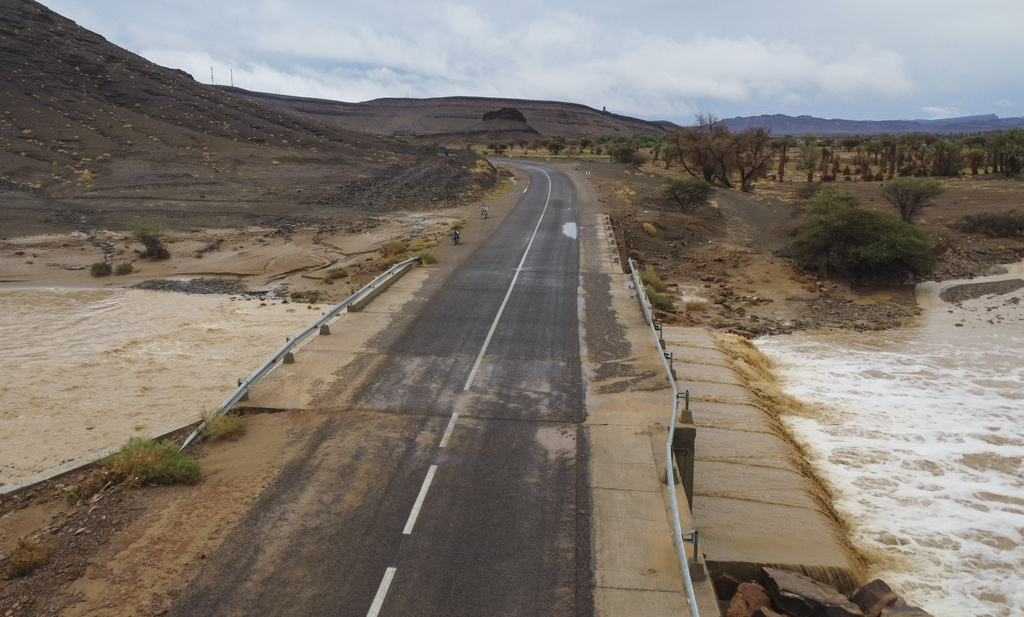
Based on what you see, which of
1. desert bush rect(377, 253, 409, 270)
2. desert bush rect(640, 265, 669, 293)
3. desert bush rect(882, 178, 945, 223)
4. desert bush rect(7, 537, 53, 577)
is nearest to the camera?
desert bush rect(7, 537, 53, 577)

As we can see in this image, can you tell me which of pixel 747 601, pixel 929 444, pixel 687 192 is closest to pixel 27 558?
pixel 747 601

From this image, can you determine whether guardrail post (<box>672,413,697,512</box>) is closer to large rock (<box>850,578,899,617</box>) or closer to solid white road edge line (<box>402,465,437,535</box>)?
large rock (<box>850,578,899,617</box>)

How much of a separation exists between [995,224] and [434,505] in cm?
4642

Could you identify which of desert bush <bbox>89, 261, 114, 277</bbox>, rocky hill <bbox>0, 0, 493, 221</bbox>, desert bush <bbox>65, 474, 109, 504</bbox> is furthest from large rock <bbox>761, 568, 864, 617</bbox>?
rocky hill <bbox>0, 0, 493, 221</bbox>

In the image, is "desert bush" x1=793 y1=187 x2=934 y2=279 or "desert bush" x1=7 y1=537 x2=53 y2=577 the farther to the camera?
"desert bush" x1=793 y1=187 x2=934 y2=279

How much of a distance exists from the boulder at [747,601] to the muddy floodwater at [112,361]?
11605 mm

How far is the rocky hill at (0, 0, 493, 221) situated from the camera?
52.8 metres

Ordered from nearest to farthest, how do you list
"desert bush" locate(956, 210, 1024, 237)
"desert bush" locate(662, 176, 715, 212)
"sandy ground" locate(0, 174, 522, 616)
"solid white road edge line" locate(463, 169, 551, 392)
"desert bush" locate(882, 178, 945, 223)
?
1. "sandy ground" locate(0, 174, 522, 616)
2. "solid white road edge line" locate(463, 169, 551, 392)
3. "desert bush" locate(956, 210, 1024, 237)
4. "desert bush" locate(882, 178, 945, 223)
5. "desert bush" locate(662, 176, 715, 212)

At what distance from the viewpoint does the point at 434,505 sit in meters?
10.9

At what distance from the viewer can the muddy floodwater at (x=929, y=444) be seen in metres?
13.4

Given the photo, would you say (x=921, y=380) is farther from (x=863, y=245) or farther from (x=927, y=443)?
(x=863, y=245)

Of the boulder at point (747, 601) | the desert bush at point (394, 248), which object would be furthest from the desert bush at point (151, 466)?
the desert bush at point (394, 248)

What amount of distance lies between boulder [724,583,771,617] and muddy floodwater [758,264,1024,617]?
13.2ft

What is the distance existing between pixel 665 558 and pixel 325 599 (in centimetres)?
446
